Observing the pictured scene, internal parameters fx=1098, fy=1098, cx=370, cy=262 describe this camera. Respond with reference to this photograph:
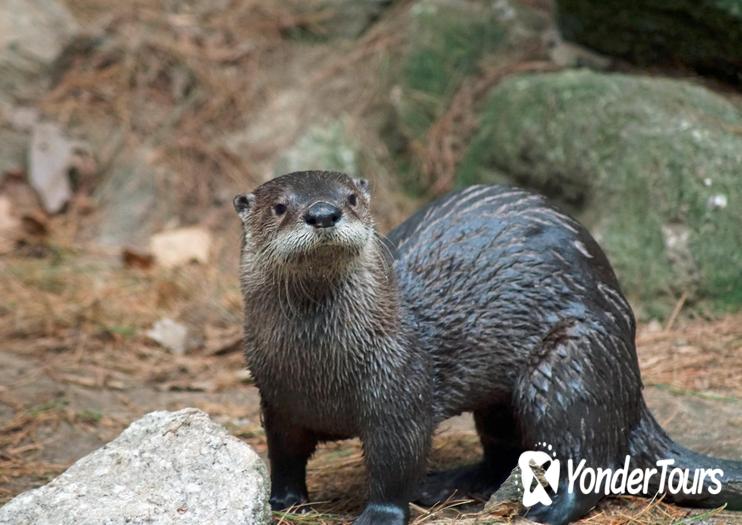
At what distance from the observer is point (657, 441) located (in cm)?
377

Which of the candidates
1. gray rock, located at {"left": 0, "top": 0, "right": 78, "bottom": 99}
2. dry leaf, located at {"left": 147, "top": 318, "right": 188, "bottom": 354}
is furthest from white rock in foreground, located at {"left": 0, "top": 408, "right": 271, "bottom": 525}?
gray rock, located at {"left": 0, "top": 0, "right": 78, "bottom": 99}

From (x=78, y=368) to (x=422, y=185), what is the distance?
7.99ft

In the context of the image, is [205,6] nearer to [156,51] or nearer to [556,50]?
[156,51]

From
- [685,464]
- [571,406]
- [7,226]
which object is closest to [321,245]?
[571,406]

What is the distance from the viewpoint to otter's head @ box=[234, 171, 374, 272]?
322 centimetres

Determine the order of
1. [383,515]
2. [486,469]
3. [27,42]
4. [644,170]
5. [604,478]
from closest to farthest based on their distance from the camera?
1. [383,515]
2. [604,478]
3. [486,469]
4. [644,170]
5. [27,42]

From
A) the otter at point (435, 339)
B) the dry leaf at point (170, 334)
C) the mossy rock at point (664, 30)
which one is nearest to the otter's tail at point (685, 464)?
the otter at point (435, 339)

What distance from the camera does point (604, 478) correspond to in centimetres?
366

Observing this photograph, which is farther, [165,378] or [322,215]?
[165,378]

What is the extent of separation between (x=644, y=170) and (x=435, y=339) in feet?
7.75

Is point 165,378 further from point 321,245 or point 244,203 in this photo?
point 321,245

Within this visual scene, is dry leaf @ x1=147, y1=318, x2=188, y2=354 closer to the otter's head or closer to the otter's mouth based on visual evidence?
the otter's head

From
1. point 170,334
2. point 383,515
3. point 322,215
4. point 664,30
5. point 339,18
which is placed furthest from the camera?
point 339,18

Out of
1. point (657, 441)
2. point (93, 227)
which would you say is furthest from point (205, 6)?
point (657, 441)
